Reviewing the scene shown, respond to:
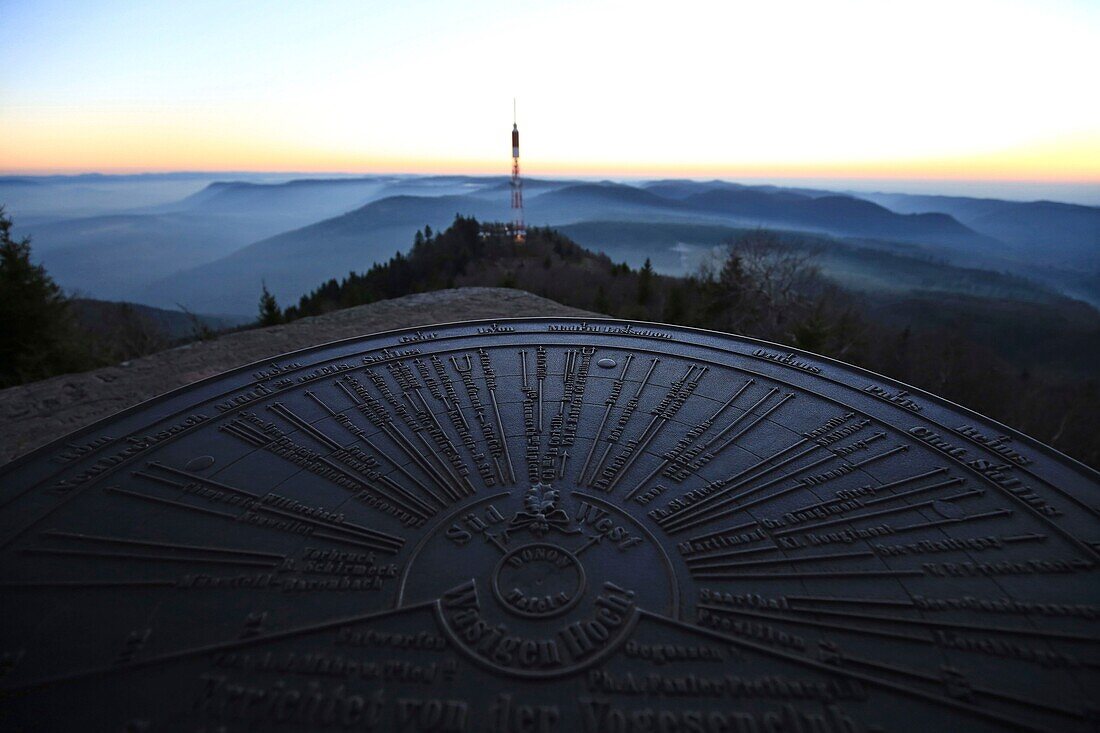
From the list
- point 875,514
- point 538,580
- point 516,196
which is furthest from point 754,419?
point 516,196


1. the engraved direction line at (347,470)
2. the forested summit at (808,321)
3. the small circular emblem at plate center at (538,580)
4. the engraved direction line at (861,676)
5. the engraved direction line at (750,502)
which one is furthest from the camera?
the forested summit at (808,321)

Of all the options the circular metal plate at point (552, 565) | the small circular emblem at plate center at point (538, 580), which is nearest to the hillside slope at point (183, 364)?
the circular metal plate at point (552, 565)

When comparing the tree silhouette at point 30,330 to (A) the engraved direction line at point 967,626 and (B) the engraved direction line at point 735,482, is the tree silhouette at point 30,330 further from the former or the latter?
(A) the engraved direction line at point 967,626

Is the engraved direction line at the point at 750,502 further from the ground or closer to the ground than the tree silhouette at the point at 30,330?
further from the ground

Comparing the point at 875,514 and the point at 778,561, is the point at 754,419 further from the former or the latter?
the point at 778,561

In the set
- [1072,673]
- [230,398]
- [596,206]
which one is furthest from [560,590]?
[596,206]

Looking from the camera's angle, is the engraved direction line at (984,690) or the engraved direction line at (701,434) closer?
the engraved direction line at (984,690)

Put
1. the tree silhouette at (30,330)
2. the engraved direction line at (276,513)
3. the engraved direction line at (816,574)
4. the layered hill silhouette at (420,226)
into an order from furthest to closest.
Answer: the layered hill silhouette at (420,226)
the tree silhouette at (30,330)
the engraved direction line at (276,513)
the engraved direction line at (816,574)
